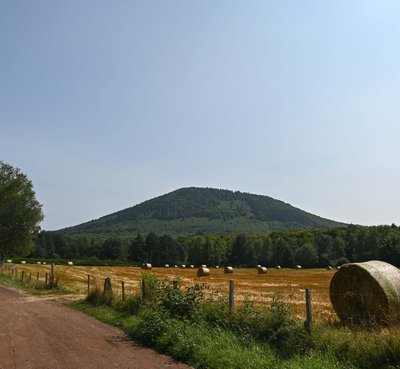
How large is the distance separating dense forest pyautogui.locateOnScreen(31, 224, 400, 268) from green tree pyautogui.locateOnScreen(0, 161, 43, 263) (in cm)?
6245

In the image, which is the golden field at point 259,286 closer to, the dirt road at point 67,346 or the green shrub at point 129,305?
the green shrub at point 129,305

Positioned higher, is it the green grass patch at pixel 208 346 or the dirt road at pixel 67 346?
the green grass patch at pixel 208 346

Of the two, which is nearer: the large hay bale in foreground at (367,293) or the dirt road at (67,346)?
the dirt road at (67,346)

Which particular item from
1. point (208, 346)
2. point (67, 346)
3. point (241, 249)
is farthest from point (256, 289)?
point (241, 249)

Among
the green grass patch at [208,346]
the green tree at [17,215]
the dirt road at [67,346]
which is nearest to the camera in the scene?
the green grass patch at [208,346]

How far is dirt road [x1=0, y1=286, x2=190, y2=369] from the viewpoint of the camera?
10055mm

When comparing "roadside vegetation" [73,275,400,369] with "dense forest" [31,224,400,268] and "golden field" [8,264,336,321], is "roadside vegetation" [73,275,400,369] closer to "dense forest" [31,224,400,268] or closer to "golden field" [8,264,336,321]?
"golden field" [8,264,336,321]

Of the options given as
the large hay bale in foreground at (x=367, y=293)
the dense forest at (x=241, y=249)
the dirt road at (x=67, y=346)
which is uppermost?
the dense forest at (x=241, y=249)

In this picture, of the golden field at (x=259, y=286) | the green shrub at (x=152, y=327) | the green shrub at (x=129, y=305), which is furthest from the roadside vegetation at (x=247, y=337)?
the golden field at (x=259, y=286)

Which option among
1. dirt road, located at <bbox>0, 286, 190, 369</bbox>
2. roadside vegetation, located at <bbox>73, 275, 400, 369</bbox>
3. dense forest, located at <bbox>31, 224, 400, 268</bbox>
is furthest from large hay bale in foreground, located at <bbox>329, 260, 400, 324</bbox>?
dense forest, located at <bbox>31, 224, 400, 268</bbox>

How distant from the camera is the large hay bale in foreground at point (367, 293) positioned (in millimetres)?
12820

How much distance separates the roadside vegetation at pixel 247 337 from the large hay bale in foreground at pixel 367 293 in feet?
5.05

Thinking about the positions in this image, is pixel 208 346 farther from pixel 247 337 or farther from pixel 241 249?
pixel 241 249

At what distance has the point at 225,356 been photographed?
9.45 meters
